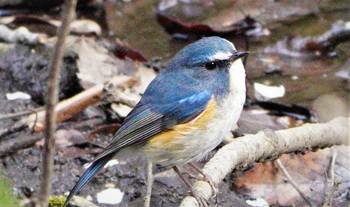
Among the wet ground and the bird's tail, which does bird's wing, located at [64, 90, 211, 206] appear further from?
the wet ground

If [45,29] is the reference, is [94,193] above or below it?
below

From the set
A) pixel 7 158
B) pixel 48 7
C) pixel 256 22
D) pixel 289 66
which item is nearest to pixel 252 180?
pixel 7 158

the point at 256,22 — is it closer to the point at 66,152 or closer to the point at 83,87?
the point at 83,87

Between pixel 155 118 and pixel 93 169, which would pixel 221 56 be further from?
pixel 93 169

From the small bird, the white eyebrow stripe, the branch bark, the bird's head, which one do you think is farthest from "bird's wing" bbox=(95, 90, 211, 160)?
the branch bark

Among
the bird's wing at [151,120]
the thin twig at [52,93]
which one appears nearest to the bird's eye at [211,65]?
the bird's wing at [151,120]

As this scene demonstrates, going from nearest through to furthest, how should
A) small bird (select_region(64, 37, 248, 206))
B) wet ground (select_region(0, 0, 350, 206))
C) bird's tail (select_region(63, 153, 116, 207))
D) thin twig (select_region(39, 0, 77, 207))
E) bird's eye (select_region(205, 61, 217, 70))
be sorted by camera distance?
thin twig (select_region(39, 0, 77, 207))
bird's tail (select_region(63, 153, 116, 207))
small bird (select_region(64, 37, 248, 206))
bird's eye (select_region(205, 61, 217, 70))
wet ground (select_region(0, 0, 350, 206))

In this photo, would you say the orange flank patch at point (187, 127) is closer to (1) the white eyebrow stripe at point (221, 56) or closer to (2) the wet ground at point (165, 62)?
(1) the white eyebrow stripe at point (221, 56)
